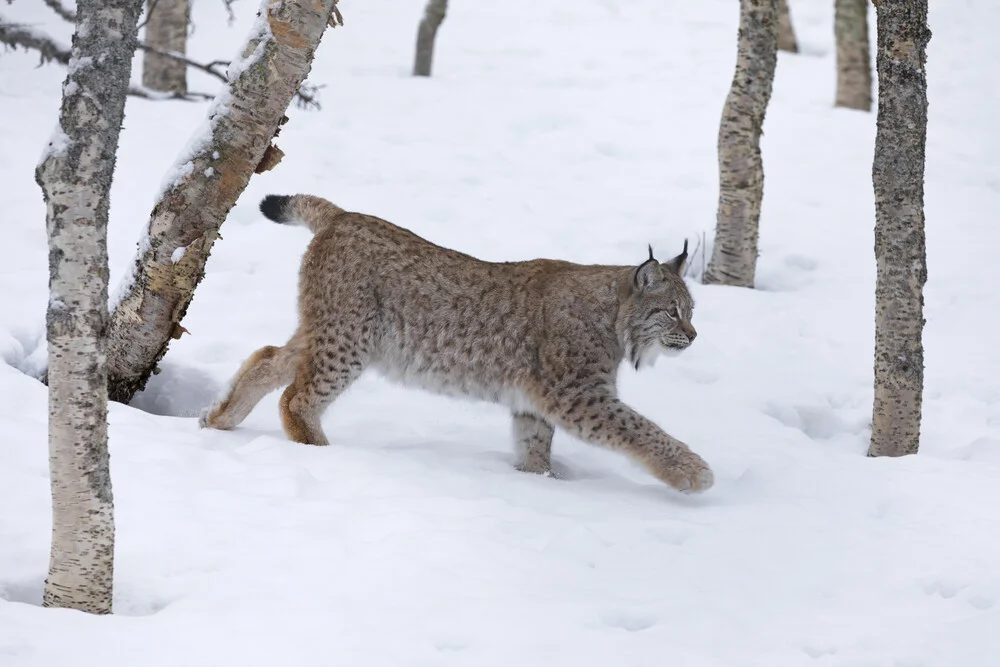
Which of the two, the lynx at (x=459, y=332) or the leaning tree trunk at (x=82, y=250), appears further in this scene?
the lynx at (x=459, y=332)

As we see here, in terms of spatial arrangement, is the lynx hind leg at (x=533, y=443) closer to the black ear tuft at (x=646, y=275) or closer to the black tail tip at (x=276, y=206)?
the black ear tuft at (x=646, y=275)

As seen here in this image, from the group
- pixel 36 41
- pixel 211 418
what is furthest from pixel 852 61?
pixel 211 418

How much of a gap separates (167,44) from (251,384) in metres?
6.88

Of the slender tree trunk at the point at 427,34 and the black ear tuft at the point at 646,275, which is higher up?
the slender tree trunk at the point at 427,34

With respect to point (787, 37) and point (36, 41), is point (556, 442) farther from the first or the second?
point (787, 37)

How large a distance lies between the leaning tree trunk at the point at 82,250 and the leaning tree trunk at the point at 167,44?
8.32 metres

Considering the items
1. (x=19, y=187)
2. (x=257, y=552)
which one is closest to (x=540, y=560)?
(x=257, y=552)

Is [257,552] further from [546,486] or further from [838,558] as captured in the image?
[838,558]

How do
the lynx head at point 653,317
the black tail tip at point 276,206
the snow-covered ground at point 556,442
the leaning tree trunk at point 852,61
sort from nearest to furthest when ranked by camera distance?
the snow-covered ground at point 556,442 < the lynx head at point 653,317 < the black tail tip at point 276,206 < the leaning tree trunk at point 852,61

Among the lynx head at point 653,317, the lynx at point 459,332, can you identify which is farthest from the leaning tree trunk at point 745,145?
the lynx head at point 653,317

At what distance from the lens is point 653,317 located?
5.71m

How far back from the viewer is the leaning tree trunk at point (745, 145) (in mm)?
7910

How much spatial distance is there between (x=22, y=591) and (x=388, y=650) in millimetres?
1241

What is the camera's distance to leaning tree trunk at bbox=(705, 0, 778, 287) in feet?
26.0
